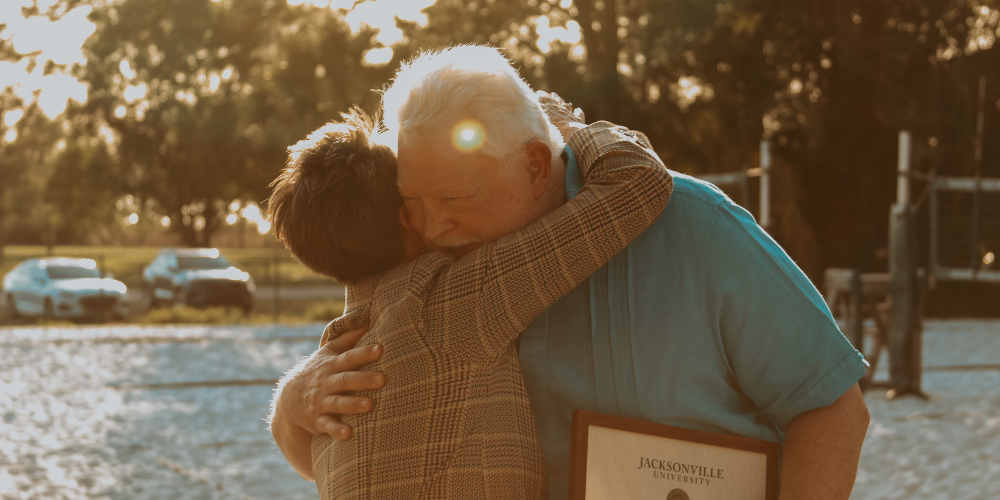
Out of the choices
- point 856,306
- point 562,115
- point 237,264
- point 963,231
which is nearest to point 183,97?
point 237,264

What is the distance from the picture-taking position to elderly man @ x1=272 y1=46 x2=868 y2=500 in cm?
180

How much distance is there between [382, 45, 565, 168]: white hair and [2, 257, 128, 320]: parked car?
22.8m

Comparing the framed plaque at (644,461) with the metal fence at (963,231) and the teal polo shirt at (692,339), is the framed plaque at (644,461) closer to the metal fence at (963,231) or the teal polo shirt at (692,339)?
the teal polo shirt at (692,339)

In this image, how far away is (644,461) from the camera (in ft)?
5.94

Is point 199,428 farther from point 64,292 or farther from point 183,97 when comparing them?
point 183,97

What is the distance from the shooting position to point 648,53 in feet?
63.8

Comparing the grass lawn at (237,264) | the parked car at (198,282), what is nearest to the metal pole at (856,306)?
the grass lawn at (237,264)

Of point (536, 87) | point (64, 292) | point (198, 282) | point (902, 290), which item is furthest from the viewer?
point (198, 282)

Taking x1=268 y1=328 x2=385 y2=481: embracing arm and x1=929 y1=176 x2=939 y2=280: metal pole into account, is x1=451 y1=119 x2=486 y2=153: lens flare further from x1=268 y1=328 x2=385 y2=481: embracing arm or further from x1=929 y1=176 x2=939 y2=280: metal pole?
x1=929 y1=176 x2=939 y2=280: metal pole

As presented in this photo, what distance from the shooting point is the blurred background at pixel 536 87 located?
7.91 meters

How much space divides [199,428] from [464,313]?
7322 millimetres

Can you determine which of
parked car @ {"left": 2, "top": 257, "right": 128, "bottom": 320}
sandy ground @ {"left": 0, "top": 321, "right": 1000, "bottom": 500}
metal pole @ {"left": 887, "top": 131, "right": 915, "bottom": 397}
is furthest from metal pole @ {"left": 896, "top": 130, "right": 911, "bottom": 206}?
parked car @ {"left": 2, "top": 257, "right": 128, "bottom": 320}

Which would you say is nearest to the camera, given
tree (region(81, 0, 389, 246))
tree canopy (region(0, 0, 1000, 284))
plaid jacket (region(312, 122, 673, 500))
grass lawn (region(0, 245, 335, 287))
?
plaid jacket (region(312, 122, 673, 500))

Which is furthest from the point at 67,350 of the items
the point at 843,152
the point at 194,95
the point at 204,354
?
the point at 194,95
